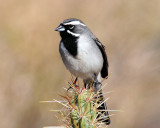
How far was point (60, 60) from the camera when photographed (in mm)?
10078

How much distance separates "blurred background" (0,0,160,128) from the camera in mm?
9312

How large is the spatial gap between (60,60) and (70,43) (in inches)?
Answer: 148

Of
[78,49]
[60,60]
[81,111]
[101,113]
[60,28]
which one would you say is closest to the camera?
Result: [81,111]

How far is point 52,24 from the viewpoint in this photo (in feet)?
37.6

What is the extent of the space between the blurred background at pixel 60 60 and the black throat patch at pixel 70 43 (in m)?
2.96

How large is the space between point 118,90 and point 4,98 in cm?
329

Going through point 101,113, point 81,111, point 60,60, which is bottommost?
point 60,60

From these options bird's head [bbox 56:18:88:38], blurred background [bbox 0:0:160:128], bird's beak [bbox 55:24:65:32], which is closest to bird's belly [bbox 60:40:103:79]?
bird's head [bbox 56:18:88:38]

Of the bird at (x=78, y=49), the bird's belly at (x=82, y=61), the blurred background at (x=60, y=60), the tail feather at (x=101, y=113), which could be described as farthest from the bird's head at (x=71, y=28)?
the blurred background at (x=60, y=60)

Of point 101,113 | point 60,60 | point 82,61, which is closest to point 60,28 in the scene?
point 82,61

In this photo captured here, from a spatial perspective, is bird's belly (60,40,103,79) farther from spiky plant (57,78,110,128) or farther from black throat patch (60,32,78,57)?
spiky plant (57,78,110,128)

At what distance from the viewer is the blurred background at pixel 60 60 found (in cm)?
931

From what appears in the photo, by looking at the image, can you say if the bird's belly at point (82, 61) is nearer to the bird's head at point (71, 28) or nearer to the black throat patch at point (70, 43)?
the black throat patch at point (70, 43)

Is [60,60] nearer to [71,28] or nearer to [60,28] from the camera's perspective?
[71,28]
